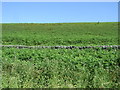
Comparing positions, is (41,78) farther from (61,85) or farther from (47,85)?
(61,85)

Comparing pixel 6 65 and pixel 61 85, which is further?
pixel 6 65

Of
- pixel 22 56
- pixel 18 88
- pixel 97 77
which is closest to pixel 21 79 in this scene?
pixel 18 88

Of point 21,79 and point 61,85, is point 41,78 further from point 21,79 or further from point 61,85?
point 61,85

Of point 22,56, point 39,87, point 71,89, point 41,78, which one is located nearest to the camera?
point 71,89

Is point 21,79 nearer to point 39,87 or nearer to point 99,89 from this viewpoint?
point 39,87

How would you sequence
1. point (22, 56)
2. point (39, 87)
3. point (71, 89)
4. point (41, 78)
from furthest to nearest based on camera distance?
point (22, 56) → point (41, 78) → point (39, 87) → point (71, 89)

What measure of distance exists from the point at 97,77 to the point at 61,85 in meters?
1.72

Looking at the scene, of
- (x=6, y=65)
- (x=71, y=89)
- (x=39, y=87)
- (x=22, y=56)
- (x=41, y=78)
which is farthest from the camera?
(x=22, y=56)

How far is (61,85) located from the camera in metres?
8.73

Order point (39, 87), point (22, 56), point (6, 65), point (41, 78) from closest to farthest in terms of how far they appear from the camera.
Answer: point (39, 87) < point (41, 78) < point (6, 65) < point (22, 56)

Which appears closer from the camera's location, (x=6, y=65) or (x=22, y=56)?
(x=6, y=65)

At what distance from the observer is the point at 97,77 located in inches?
366

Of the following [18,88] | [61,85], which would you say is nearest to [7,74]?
[18,88]

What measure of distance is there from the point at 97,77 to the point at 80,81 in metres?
0.79
